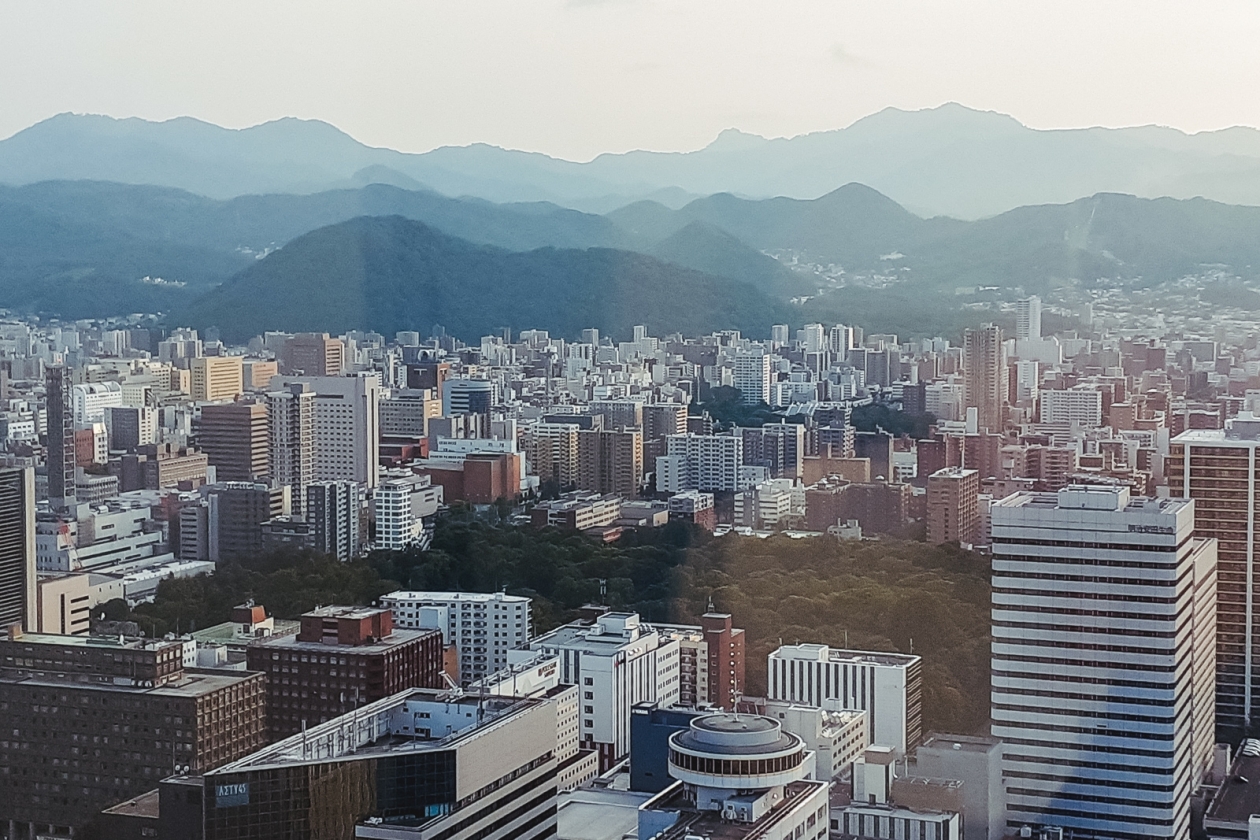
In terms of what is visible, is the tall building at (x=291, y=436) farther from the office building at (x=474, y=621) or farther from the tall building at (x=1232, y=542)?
the tall building at (x=1232, y=542)

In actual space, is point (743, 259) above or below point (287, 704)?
above

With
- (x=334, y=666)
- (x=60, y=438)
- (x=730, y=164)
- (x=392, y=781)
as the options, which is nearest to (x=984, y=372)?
(x=730, y=164)

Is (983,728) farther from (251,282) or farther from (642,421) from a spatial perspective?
(251,282)

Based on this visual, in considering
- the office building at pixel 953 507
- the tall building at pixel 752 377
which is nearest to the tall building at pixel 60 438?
the office building at pixel 953 507

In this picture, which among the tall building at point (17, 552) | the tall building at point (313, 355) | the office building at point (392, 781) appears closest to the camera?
the office building at point (392, 781)

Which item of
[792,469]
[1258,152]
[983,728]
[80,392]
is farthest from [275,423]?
[983,728]

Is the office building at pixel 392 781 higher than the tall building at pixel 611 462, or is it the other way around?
the tall building at pixel 611 462
